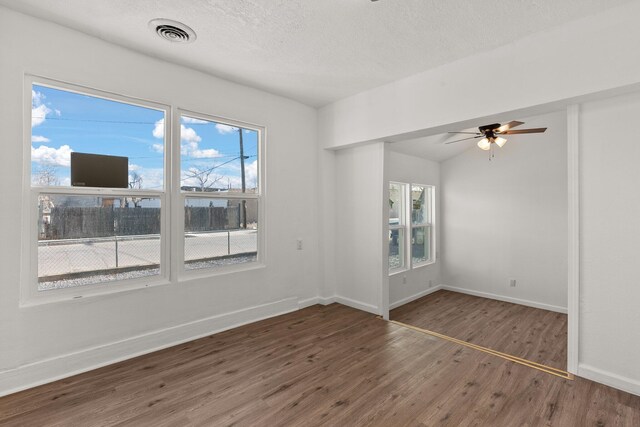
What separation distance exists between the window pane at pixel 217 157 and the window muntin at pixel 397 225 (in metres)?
2.61

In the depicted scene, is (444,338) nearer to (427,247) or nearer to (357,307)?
(357,307)

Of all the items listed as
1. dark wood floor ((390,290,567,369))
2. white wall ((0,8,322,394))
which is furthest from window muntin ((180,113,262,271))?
dark wood floor ((390,290,567,369))

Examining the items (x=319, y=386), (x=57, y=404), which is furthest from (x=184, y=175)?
(x=319, y=386)

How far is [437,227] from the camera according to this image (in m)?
6.06

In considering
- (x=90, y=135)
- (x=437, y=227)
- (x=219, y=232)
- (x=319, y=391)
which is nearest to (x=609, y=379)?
(x=319, y=391)

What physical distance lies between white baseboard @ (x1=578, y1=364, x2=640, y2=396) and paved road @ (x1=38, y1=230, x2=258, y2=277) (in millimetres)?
3461

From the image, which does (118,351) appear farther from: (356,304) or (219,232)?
(356,304)

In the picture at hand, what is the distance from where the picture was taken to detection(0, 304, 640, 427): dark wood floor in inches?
77.4

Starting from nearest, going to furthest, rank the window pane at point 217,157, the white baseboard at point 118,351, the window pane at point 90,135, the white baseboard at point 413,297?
the white baseboard at point 118,351 < the window pane at point 90,135 < the window pane at point 217,157 < the white baseboard at point 413,297

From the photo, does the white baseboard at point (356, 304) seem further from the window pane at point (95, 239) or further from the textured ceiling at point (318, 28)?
the textured ceiling at point (318, 28)

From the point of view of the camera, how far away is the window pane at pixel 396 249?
17.0 feet

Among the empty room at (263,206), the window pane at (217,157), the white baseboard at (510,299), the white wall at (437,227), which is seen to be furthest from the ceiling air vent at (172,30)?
the white baseboard at (510,299)

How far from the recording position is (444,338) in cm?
321

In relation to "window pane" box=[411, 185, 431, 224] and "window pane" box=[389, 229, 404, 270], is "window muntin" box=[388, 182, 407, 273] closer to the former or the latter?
"window pane" box=[389, 229, 404, 270]
